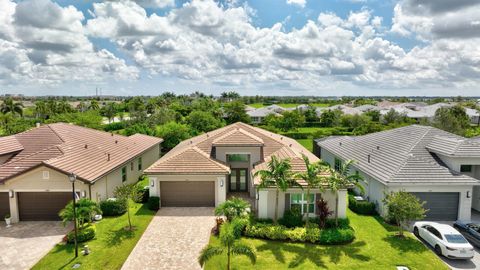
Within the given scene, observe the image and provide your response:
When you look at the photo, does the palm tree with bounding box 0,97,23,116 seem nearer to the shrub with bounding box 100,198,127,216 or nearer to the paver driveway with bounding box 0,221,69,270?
the paver driveway with bounding box 0,221,69,270

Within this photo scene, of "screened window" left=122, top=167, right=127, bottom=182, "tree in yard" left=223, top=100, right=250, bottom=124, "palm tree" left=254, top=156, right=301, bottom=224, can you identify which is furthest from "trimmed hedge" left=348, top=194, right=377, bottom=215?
"tree in yard" left=223, top=100, right=250, bottom=124

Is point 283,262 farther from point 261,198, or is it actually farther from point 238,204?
point 261,198

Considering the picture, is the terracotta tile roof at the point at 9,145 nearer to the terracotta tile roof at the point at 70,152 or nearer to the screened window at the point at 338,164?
the terracotta tile roof at the point at 70,152

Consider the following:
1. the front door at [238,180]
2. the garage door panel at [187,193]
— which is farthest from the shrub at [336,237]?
the front door at [238,180]

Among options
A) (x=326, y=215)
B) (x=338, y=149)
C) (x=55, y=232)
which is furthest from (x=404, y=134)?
(x=55, y=232)

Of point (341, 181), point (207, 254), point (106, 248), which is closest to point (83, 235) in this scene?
point (106, 248)

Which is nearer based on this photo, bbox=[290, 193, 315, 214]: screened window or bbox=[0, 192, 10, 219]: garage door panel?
bbox=[290, 193, 315, 214]: screened window
